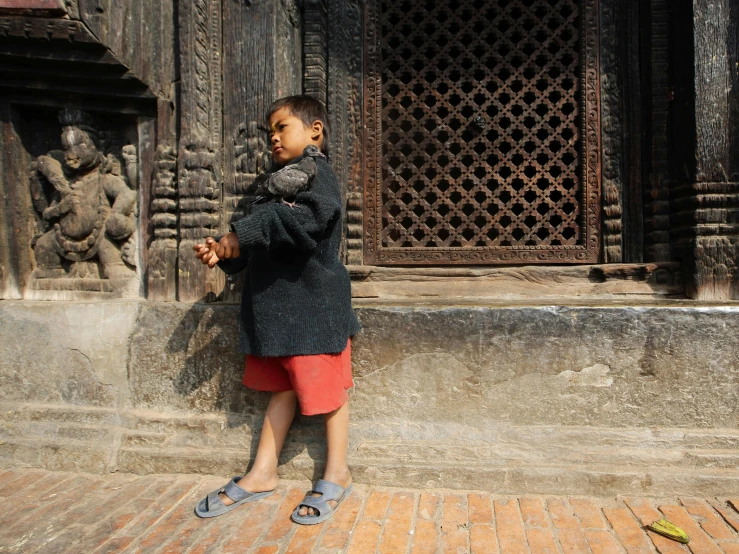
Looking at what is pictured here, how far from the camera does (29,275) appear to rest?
3.12 metres

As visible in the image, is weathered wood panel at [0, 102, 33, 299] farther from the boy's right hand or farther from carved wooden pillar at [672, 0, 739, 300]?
carved wooden pillar at [672, 0, 739, 300]

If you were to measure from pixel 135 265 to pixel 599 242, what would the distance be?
108 inches

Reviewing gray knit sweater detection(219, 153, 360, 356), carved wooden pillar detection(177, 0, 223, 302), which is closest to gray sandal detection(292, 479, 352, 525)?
gray knit sweater detection(219, 153, 360, 356)

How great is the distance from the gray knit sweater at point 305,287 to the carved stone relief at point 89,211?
1139 mm

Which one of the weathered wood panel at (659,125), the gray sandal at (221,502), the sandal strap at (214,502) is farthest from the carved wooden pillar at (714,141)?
the sandal strap at (214,502)

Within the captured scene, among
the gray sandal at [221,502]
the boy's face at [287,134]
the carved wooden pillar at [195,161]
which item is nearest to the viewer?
the gray sandal at [221,502]

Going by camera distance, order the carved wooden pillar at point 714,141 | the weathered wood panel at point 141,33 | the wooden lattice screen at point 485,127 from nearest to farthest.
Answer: the weathered wood panel at point 141,33 < the carved wooden pillar at point 714,141 < the wooden lattice screen at point 485,127

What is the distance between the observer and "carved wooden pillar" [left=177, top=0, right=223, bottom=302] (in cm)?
284

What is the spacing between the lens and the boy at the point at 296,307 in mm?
2105

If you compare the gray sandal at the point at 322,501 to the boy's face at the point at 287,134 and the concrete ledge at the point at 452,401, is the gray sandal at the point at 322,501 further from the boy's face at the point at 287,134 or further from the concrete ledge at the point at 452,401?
the boy's face at the point at 287,134

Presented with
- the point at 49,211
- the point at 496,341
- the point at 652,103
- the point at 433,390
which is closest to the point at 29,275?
the point at 49,211

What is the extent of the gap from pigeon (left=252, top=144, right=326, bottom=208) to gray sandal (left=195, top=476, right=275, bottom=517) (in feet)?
4.24

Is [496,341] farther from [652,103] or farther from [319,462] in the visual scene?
[652,103]

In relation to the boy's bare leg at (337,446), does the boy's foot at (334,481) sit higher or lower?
lower
